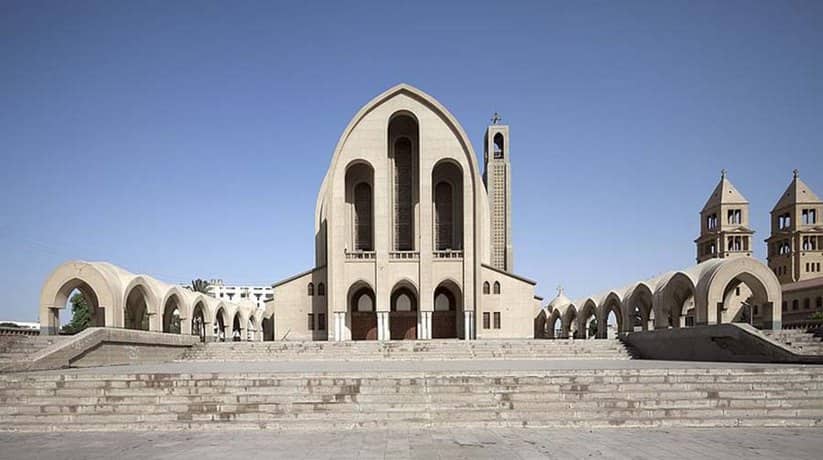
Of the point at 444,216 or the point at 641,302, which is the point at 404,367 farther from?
the point at 444,216

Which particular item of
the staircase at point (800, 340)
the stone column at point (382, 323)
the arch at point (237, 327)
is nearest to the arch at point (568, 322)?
the stone column at point (382, 323)

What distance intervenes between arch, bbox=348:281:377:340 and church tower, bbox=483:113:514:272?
35.0ft

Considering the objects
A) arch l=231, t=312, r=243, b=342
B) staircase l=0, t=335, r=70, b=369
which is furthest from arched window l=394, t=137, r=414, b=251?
staircase l=0, t=335, r=70, b=369

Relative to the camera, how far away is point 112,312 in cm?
2464

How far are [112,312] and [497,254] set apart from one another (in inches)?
1054

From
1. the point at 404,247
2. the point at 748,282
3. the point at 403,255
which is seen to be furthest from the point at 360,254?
the point at 748,282

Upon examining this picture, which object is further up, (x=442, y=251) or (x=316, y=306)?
(x=442, y=251)

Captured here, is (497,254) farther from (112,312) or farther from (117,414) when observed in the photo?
(117,414)

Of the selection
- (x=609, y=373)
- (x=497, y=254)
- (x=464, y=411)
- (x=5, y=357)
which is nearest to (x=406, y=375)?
(x=464, y=411)

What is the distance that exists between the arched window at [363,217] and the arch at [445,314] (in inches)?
217

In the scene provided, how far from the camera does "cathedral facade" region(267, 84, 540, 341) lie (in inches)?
1361

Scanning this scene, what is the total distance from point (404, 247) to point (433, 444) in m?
29.2

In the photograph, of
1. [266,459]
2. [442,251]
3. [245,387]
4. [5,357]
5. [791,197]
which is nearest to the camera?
Answer: [266,459]

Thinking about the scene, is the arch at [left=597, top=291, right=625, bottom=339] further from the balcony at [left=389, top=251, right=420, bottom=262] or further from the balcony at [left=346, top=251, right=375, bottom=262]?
the balcony at [left=346, top=251, right=375, bottom=262]
